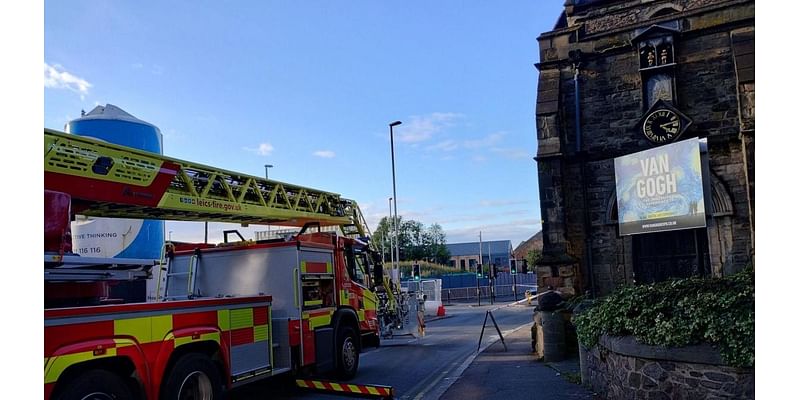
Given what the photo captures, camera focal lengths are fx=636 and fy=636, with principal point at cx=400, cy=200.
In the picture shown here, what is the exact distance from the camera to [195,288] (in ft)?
34.0

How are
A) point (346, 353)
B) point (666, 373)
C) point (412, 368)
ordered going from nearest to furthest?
point (666, 373) → point (346, 353) → point (412, 368)

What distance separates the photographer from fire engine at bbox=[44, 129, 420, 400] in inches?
236

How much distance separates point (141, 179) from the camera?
783 cm

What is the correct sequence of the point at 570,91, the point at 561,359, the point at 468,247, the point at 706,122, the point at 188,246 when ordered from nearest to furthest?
the point at 188,246, the point at 561,359, the point at 706,122, the point at 570,91, the point at 468,247

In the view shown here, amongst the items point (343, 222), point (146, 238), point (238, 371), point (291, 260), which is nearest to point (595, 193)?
point (343, 222)

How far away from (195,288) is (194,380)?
10.2 feet

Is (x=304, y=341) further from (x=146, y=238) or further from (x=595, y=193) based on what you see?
(x=146, y=238)

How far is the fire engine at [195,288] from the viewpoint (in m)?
5.98

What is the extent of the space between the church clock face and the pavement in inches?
255

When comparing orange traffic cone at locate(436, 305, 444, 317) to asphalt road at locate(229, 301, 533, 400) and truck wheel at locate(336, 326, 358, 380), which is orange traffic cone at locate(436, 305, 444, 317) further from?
truck wheel at locate(336, 326, 358, 380)

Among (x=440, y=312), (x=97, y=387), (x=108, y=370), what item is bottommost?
(x=440, y=312)

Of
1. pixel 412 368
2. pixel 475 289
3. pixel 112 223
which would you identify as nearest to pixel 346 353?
pixel 412 368

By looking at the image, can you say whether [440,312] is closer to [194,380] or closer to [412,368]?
[412,368]

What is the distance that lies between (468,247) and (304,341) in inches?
4429
